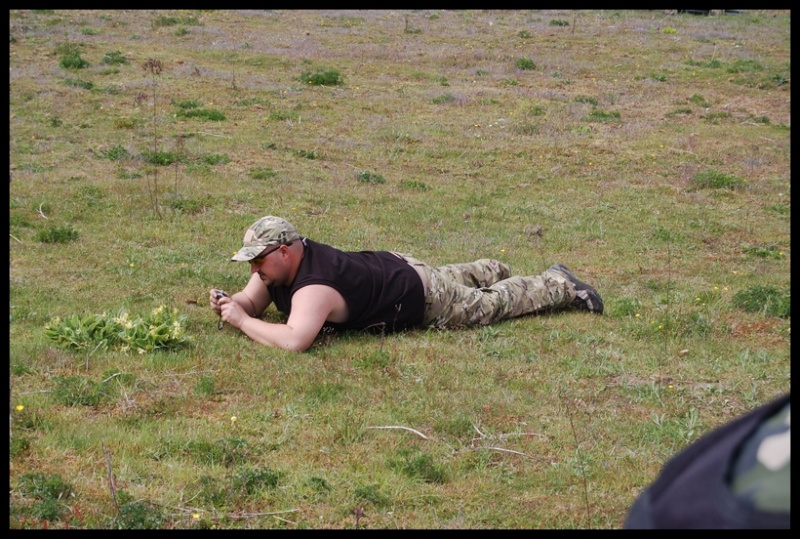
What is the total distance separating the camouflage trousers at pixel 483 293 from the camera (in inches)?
328

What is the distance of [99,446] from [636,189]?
12200 millimetres

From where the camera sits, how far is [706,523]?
1451mm

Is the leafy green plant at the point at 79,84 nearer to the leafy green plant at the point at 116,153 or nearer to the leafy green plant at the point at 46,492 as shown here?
the leafy green plant at the point at 116,153

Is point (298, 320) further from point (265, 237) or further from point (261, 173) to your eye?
point (261, 173)

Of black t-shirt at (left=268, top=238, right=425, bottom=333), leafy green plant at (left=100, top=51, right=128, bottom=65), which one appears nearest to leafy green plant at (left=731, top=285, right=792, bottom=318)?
black t-shirt at (left=268, top=238, right=425, bottom=333)

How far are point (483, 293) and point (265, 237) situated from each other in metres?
2.29

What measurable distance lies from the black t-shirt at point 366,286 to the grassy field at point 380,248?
234mm

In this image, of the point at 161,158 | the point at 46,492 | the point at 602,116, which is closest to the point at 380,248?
the point at 161,158

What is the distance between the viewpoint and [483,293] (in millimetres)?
8680

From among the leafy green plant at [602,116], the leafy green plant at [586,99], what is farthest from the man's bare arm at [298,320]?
the leafy green plant at [586,99]

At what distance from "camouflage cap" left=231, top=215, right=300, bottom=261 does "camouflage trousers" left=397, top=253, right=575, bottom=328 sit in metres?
1.30

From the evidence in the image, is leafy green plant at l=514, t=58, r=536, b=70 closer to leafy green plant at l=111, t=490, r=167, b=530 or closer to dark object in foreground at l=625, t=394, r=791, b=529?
leafy green plant at l=111, t=490, r=167, b=530

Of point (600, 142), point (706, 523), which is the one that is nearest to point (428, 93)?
point (600, 142)

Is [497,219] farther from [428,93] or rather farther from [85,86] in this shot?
[85,86]
